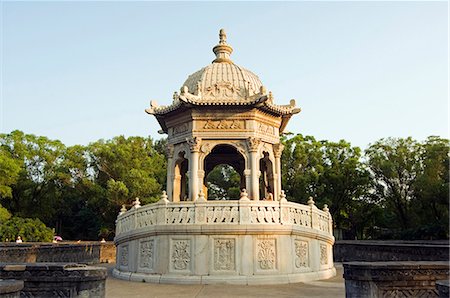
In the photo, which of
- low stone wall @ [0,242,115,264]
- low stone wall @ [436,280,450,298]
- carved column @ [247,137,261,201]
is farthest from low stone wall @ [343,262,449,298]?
low stone wall @ [0,242,115,264]

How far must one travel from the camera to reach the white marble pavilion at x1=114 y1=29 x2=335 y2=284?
479 inches

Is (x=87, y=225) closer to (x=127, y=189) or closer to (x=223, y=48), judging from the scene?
(x=127, y=189)

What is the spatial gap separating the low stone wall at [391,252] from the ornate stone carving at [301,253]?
6572 millimetres

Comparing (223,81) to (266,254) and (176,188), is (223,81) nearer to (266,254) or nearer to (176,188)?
(176,188)

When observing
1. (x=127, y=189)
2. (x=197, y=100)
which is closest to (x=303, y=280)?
(x=197, y=100)

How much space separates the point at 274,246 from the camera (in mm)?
12477

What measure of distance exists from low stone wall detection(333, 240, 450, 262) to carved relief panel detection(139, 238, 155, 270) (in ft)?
37.2

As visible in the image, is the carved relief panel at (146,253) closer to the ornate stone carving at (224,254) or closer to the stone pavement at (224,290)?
the stone pavement at (224,290)

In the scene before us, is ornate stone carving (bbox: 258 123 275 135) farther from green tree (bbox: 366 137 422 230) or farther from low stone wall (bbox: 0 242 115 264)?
green tree (bbox: 366 137 422 230)

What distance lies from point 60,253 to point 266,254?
39.5ft

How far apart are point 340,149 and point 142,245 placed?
24.4 m

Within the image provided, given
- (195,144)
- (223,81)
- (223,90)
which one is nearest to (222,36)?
Answer: (223,81)

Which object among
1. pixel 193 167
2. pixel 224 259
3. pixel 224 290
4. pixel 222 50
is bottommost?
pixel 224 290

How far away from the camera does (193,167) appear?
623 inches
